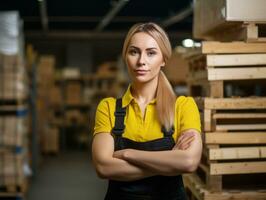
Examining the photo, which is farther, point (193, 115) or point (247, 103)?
point (247, 103)

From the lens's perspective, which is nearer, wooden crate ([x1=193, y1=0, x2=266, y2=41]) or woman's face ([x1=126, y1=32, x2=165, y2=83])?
woman's face ([x1=126, y1=32, x2=165, y2=83])

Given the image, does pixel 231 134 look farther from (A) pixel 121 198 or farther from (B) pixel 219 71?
(A) pixel 121 198

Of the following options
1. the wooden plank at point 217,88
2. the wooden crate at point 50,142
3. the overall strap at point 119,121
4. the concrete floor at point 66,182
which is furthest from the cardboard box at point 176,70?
the overall strap at point 119,121

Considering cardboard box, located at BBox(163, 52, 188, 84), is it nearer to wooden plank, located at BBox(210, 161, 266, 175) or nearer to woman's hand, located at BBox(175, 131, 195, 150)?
wooden plank, located at BBox(210, 161, 266, 175)

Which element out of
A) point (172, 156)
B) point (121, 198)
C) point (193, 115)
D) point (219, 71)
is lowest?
point (121, 198)

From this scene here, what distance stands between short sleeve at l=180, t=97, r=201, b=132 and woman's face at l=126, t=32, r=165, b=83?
10.9 inches

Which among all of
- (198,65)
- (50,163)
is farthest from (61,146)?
(198,65)

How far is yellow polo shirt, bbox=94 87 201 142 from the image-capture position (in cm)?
257

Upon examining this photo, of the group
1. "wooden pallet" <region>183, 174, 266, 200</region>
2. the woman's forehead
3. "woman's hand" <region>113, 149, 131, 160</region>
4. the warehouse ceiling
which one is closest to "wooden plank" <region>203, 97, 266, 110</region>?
"wooden pallet" <region>183, 174, 266, 200</region>

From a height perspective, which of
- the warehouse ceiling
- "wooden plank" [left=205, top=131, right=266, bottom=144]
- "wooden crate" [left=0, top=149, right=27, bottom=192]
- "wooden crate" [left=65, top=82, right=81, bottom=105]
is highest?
the warehouse ceiling

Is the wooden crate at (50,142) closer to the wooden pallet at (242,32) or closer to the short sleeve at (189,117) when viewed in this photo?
the wooden pallet at (242,32)

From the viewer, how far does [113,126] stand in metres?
2.62

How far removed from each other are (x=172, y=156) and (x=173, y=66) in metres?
7.40

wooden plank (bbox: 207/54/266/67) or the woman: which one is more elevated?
wooden plank (bbox: 207/54/266/67)
